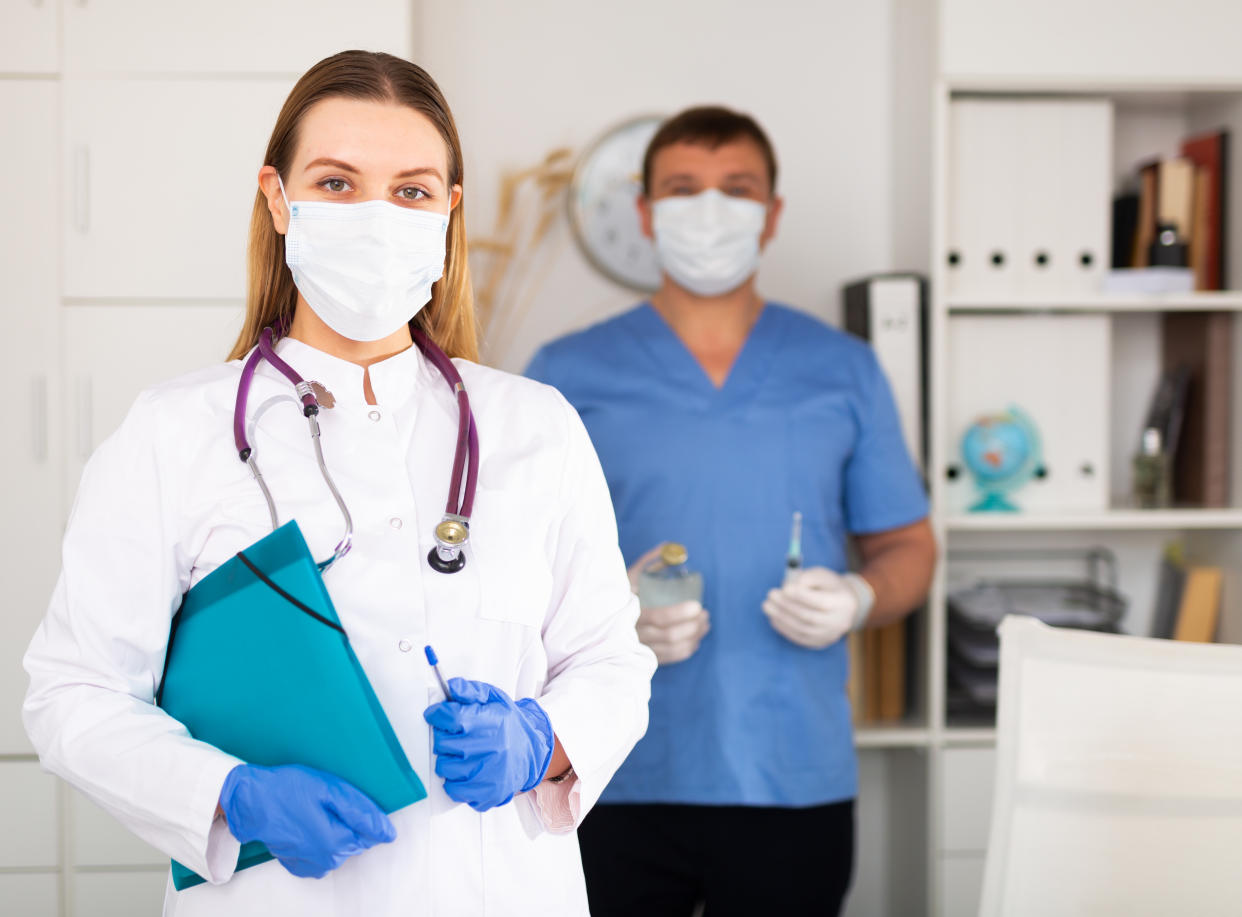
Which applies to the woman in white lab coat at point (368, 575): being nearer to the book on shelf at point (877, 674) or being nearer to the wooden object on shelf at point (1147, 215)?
the book on shelf at point (877, 674)

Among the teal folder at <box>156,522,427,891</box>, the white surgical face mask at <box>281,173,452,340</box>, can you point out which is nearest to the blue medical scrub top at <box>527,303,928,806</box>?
the white surgical face mask at <box>281,173,452,340</box>

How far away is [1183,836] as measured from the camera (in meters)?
1.20

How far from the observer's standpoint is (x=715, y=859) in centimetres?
183

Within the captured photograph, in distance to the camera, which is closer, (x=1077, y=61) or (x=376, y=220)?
(x=376, y=220)

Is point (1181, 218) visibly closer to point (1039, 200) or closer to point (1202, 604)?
point (1039, 200)

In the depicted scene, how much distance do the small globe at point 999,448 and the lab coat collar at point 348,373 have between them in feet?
4.51

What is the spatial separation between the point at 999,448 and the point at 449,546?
1447 mm

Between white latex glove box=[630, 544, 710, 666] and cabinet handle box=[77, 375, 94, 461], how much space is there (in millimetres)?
1050

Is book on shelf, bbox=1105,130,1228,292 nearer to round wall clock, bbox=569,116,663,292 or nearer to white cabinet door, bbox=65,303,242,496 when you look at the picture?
round wall clock, bbox=569,116,663,292

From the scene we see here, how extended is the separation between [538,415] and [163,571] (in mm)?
406

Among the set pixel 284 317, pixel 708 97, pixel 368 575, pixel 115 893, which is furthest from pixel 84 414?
pixel 708 97

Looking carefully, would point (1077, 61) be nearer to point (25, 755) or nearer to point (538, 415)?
point (538, 415)

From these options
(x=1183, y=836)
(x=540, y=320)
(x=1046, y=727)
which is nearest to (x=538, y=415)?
(x=1046, y=727)

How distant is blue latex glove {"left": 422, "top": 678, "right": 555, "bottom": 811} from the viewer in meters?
0.95
